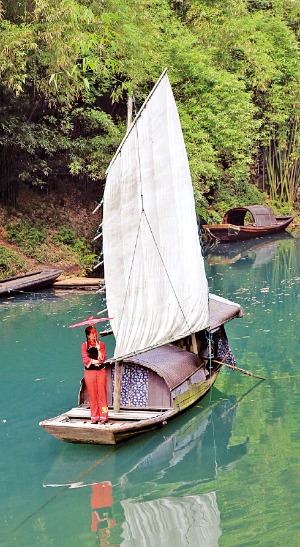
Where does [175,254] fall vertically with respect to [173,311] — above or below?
above

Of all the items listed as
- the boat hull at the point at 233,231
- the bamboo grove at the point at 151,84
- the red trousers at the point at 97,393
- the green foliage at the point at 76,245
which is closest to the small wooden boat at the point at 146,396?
the red trousers at the point at 97,393

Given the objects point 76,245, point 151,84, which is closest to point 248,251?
point 151,84

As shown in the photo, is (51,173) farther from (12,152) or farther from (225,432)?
(225,432)

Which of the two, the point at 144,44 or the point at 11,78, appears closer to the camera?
the point at 11,78

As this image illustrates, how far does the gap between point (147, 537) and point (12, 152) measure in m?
17.9

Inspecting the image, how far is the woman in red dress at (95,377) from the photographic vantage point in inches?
353

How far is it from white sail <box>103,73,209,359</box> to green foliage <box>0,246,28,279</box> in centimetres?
1186

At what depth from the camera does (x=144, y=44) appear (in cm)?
2491

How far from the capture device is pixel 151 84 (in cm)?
2738

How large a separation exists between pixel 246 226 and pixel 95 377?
24481 mm

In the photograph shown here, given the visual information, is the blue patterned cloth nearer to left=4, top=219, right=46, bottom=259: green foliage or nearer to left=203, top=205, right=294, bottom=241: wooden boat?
left=4, top=219, right=46, bottom=259: green foliage

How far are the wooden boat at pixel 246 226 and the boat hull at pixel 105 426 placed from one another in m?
22.9

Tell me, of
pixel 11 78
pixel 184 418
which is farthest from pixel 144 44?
pixel 184 418

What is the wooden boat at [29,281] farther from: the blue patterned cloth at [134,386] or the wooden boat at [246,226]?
the wooden boat at [246,226]
